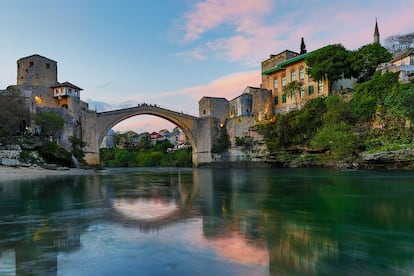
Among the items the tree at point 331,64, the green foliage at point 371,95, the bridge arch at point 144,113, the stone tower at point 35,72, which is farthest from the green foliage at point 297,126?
the stone tower at point 35,72

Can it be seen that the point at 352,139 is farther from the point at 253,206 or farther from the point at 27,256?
the point at 27,256

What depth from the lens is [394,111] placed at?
25.0m

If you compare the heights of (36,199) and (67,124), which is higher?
(67,124)

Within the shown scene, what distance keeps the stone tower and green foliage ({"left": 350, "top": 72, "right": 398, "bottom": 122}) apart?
36575 mm

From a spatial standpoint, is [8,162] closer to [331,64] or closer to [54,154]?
[54,154]

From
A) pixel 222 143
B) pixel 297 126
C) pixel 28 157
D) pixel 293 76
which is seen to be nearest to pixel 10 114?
pixel 28 157

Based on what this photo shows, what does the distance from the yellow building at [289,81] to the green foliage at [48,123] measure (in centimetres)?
2745

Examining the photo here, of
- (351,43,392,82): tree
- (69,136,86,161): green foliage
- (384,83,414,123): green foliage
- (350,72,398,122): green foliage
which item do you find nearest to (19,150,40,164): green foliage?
(69,136,86,161): green foliage

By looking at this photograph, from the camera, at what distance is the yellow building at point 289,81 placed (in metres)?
39.8

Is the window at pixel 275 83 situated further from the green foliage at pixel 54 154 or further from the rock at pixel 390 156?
the green foliage at pixel 54 154

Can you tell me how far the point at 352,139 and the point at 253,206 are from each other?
20.3 meters

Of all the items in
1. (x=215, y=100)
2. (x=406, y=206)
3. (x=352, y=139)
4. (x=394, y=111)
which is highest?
(x=215, y=100)

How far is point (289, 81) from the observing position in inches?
1715

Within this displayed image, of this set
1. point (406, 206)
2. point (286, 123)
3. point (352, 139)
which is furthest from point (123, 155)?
point (406, 206)
